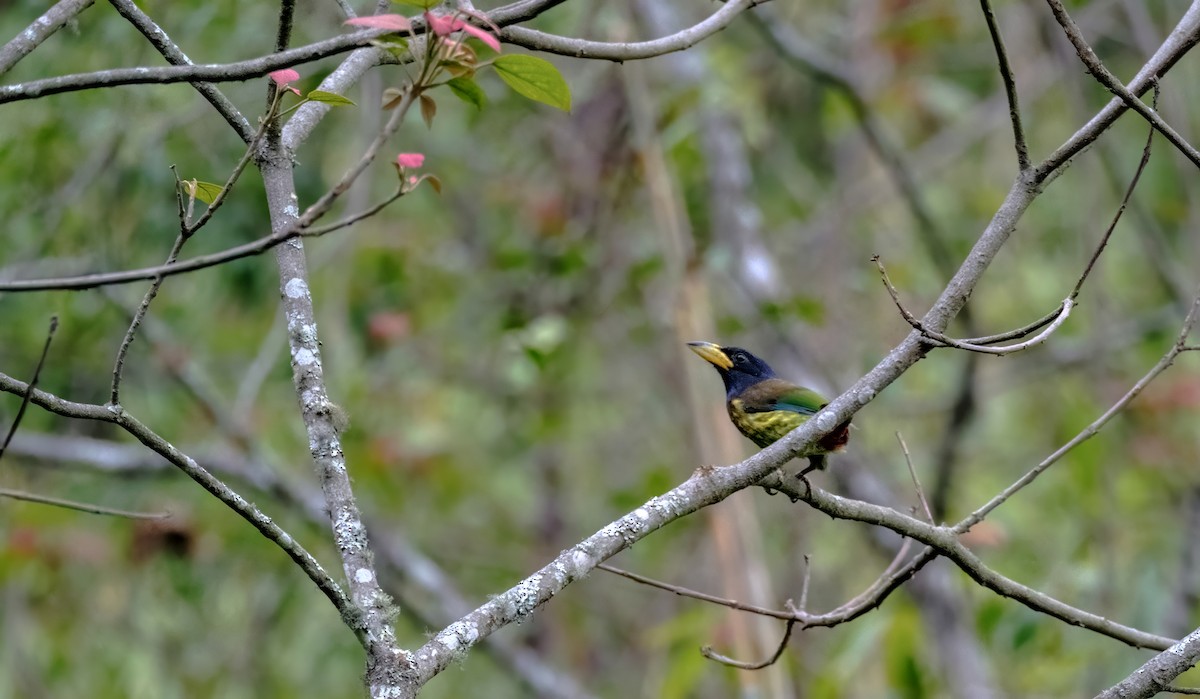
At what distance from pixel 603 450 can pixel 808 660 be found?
2203 millimetres

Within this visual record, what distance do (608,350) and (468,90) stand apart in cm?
616

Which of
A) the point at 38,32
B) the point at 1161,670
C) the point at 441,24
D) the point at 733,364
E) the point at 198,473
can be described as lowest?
the point at 1161,670

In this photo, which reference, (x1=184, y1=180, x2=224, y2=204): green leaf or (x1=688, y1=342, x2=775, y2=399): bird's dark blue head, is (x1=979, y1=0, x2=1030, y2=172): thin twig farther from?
(x1=688, y1=342, x2=775, y2=399): bird's dark blue head

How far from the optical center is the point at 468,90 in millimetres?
2154

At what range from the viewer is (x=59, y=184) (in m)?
5.68

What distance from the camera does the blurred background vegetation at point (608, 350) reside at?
5.39 m

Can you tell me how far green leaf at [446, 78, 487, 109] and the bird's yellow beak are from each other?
2.21 metres

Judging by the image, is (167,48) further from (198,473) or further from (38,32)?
(198,473)

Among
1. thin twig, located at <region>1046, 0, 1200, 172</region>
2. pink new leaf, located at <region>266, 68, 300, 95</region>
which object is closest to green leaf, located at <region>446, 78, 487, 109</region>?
pink new leaf, located at <region>266, 68, 300, 95</region>

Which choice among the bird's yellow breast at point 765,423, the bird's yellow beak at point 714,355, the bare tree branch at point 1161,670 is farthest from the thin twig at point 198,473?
the bird's yellow beak at point 714,355

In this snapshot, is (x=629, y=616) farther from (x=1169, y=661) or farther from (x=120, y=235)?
(x=1169, y=661)

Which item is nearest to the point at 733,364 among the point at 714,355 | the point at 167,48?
the point at 714,355

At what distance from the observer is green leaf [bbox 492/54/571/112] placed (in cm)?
222

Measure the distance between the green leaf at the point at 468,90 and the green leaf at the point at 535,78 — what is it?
0.21 ft
